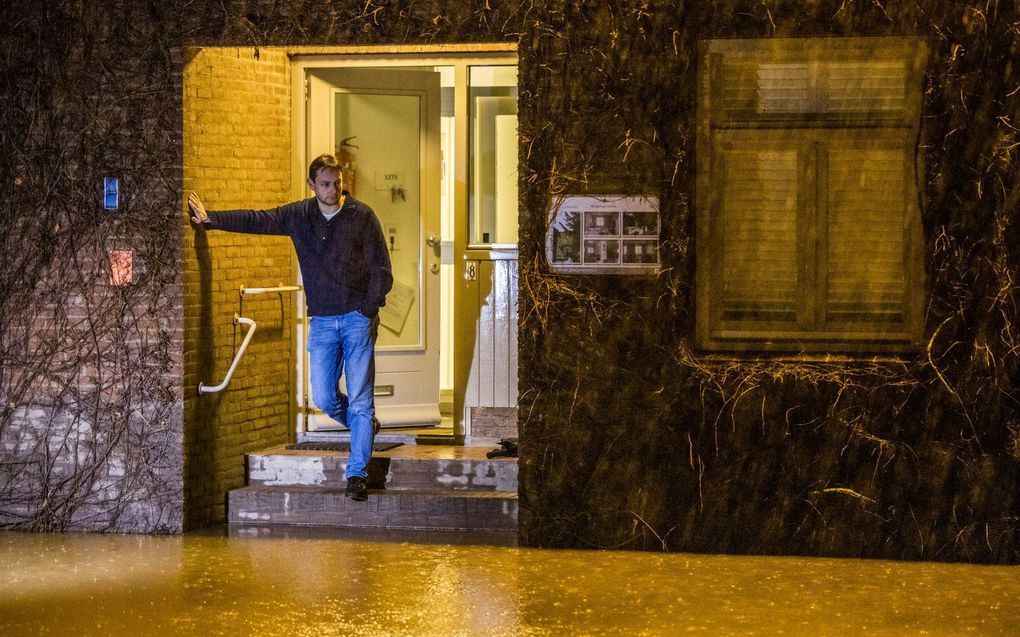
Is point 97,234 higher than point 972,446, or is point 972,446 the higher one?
point 97,234

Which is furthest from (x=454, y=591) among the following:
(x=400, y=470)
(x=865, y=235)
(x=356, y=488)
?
(x=865, y=235)

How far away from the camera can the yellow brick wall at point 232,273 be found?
27.6ft

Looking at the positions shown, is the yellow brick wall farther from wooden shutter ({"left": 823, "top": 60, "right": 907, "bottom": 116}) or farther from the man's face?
wooden shutter ({"left": 823, "top": 60, "right": 907, "bottom": 116})

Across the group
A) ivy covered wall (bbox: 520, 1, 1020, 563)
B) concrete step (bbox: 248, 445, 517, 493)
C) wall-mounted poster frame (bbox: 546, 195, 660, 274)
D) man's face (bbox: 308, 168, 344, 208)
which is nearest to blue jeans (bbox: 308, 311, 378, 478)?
concrete step (bbox: 248, 445, 517, 493)

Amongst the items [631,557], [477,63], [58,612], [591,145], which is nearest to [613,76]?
[591,145]

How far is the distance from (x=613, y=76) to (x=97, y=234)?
130 inches

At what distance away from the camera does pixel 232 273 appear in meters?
8.84

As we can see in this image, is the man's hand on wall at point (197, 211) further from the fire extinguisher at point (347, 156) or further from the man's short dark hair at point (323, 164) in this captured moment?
the fire extinguisher at point (347, 156)

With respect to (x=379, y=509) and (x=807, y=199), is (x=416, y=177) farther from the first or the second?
(x=807, y=199)

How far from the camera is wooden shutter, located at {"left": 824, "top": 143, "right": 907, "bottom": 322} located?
761 centimetres

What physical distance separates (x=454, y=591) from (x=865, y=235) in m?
3.03

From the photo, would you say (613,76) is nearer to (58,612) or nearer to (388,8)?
(388,8)

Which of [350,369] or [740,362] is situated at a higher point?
[740,362]

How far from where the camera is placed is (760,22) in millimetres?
7562
